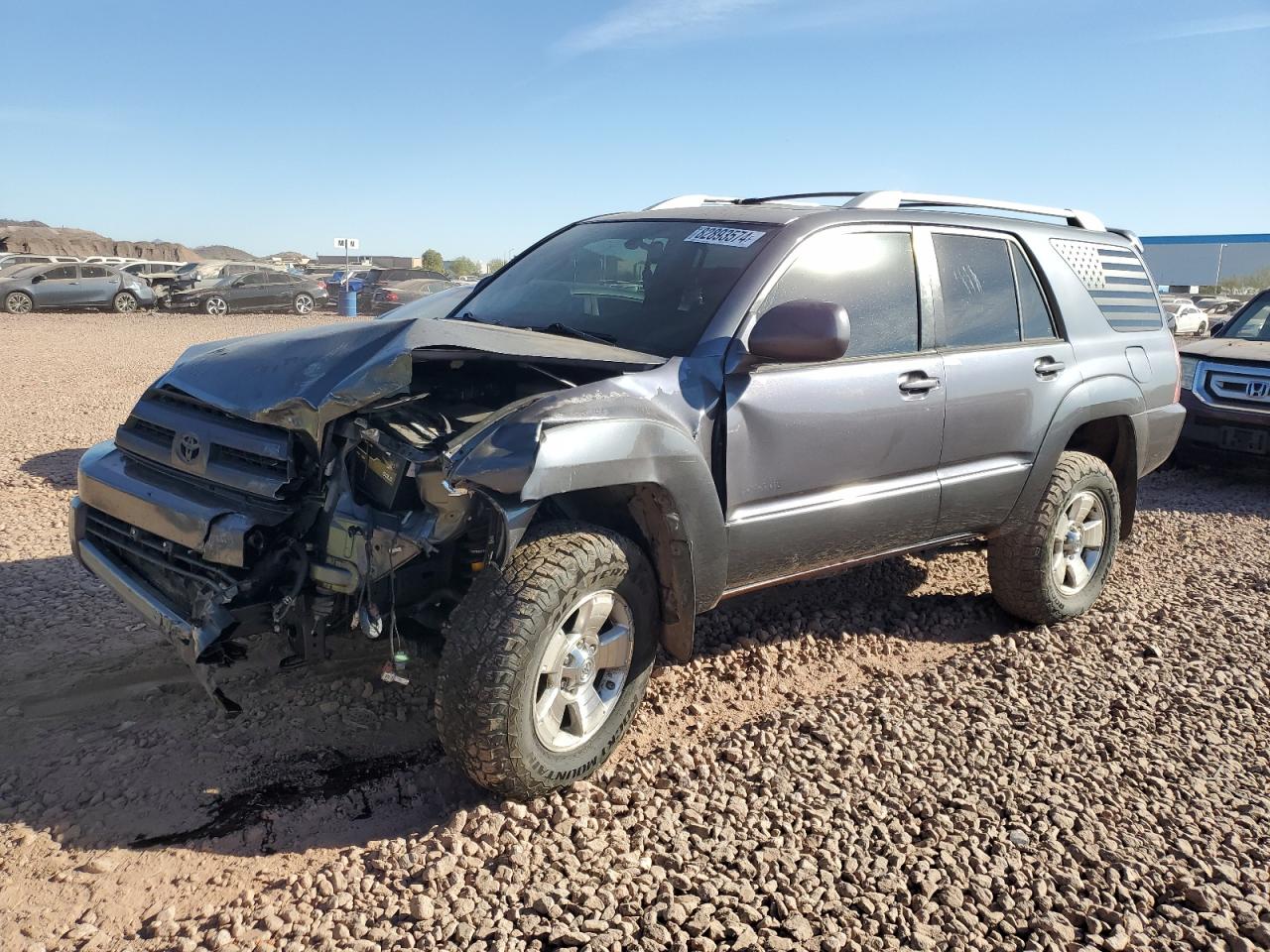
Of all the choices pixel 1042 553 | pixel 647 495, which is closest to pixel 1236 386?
pixel 1042 553

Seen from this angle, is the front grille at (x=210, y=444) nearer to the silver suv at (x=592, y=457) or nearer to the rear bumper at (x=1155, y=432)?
the silver suv at (x=592, y=457)

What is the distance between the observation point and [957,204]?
4664mm

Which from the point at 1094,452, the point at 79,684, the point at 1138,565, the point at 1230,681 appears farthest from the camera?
the point at 1138,565

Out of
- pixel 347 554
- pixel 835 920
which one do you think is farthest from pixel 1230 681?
pixel 347 554

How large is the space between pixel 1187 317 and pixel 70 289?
31.0 m

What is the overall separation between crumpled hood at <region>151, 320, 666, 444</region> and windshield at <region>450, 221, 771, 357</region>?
0.23 metres

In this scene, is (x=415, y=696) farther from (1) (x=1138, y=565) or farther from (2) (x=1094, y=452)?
(1) (x=1138, y=565)

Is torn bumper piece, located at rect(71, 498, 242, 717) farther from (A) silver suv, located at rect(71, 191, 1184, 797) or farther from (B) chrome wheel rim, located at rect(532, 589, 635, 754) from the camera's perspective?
(B) chrome wheel rim, located at rect(532, 589, 635, 754)

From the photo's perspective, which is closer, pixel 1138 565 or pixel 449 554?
pixel 449 554

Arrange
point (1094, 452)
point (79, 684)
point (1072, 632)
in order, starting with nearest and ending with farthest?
point (79, 684) < point (1072, 632) < point (1094, 452)

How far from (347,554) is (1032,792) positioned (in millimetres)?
2398

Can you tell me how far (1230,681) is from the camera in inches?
169

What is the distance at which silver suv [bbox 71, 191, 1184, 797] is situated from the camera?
2986mm

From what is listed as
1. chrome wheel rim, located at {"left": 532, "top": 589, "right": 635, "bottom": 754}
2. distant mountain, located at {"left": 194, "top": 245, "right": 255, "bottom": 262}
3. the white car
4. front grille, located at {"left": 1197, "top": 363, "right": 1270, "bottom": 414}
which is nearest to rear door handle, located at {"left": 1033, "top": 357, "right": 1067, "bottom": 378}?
chrome wheel rim, located at {"left": 532, "top": 589, "right": 635, "bottom": 754}
